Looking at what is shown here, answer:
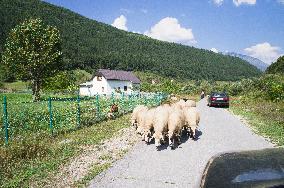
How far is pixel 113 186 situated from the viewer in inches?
332

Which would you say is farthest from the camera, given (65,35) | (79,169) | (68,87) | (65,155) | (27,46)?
(65,35)

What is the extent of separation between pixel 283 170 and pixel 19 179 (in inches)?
276

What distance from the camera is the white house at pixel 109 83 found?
8075cm

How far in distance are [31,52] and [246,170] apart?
4883cm

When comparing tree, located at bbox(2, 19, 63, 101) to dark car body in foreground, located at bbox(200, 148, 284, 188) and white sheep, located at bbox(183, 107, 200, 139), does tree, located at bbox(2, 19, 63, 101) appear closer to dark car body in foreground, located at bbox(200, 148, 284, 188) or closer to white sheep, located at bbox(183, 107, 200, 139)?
white sheep, located at bbox(183, 107, 200, 139)

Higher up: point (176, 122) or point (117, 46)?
point (117, 46)

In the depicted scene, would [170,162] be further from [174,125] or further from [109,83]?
[109,83]

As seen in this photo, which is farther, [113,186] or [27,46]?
[27,46]

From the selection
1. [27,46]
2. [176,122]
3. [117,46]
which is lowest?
[176,122]

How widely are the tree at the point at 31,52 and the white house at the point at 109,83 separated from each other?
1126 inches

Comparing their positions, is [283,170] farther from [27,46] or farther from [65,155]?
[27,46]

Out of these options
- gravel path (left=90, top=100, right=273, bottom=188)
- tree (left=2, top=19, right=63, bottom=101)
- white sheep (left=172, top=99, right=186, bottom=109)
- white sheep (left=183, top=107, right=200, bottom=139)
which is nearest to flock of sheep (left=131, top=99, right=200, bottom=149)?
white sheep (left=183, top=107, right=200, bottom=139)

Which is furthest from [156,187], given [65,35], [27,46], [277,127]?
[65,35]

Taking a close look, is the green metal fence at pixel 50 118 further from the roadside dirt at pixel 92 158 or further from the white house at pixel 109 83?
the white house at pixel 109 83
